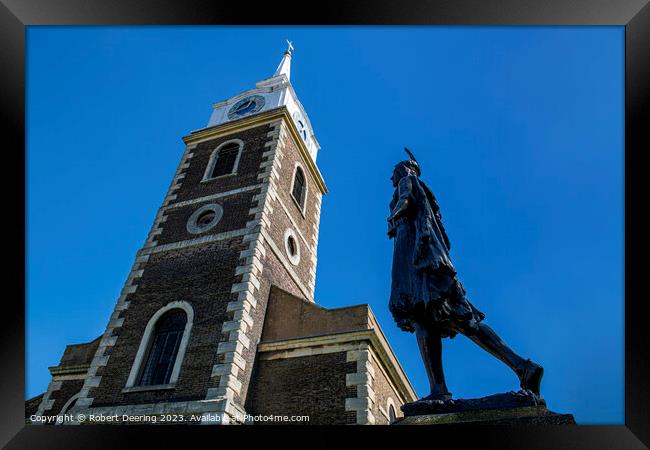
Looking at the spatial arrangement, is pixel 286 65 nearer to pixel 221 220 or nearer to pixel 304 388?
pixel 221 220

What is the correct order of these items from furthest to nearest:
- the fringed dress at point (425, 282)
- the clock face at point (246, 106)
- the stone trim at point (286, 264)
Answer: the clock face at point (246, 106) < the stone trim at point (286, 264) < the fringed dress at point (425, 282)

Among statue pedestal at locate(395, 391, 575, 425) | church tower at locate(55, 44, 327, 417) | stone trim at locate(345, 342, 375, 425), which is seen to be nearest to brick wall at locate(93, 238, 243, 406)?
church tower at locate(55, 44, 327, 417)

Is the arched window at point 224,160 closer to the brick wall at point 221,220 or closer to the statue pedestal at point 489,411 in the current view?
the brick wall at point 221,220

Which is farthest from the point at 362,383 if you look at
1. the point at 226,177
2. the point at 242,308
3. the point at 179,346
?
the point at 226,177

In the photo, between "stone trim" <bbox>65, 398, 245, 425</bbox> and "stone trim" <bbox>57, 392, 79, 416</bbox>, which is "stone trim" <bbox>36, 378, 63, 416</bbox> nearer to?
"stone trim" <bbox>57, 392, 79, 416</bbox>

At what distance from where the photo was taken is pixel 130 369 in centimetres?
1193

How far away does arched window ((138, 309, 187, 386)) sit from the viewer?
1170cm

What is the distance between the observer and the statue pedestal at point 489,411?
169 inches

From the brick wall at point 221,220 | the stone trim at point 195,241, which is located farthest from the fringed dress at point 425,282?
the brick wall at point 221,220

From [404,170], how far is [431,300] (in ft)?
7.68

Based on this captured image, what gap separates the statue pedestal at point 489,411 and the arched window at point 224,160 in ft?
43.4
